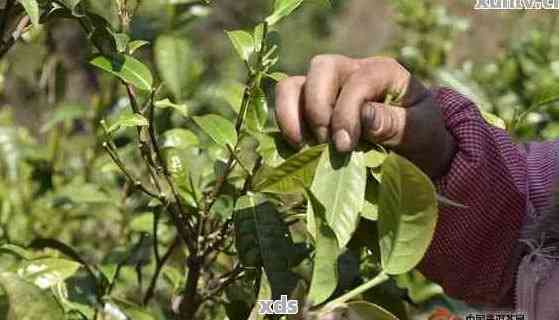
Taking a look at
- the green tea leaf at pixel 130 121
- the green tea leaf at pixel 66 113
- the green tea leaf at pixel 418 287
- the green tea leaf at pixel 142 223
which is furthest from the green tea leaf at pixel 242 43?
the green tea leaf at pixel 66 113

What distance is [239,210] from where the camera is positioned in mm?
912

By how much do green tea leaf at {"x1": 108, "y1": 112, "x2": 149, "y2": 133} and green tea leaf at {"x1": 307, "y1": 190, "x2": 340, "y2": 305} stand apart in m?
0.21

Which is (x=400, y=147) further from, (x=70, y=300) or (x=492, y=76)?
(x=492, y=76)

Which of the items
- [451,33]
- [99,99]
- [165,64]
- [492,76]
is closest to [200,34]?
[451,33]

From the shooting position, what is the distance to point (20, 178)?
1.84 metres

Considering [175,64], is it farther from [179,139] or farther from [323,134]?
[323,134]

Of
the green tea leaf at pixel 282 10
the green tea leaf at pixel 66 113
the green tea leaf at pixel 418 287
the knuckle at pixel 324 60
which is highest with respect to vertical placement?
the green tea leaf at pixel 282 10

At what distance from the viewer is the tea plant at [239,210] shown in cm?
78

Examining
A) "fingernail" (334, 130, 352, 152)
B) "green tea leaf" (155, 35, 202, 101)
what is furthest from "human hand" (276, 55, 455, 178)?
"green tea leaf" (155, 35, 202, 101)

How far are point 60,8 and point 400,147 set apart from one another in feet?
1.10

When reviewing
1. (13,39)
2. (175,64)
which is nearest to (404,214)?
(13,39)

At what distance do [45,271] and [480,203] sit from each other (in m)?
0.46

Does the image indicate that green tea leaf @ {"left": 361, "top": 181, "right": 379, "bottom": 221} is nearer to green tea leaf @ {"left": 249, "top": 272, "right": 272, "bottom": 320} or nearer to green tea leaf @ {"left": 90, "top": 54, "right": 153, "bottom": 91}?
green tea leaf @ {"left": 249, "top": 272, "right": 272, "bottom": 320}

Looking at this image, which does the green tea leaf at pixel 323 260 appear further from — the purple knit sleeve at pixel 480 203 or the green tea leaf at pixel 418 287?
the green tea leaf at pixel 418 287
